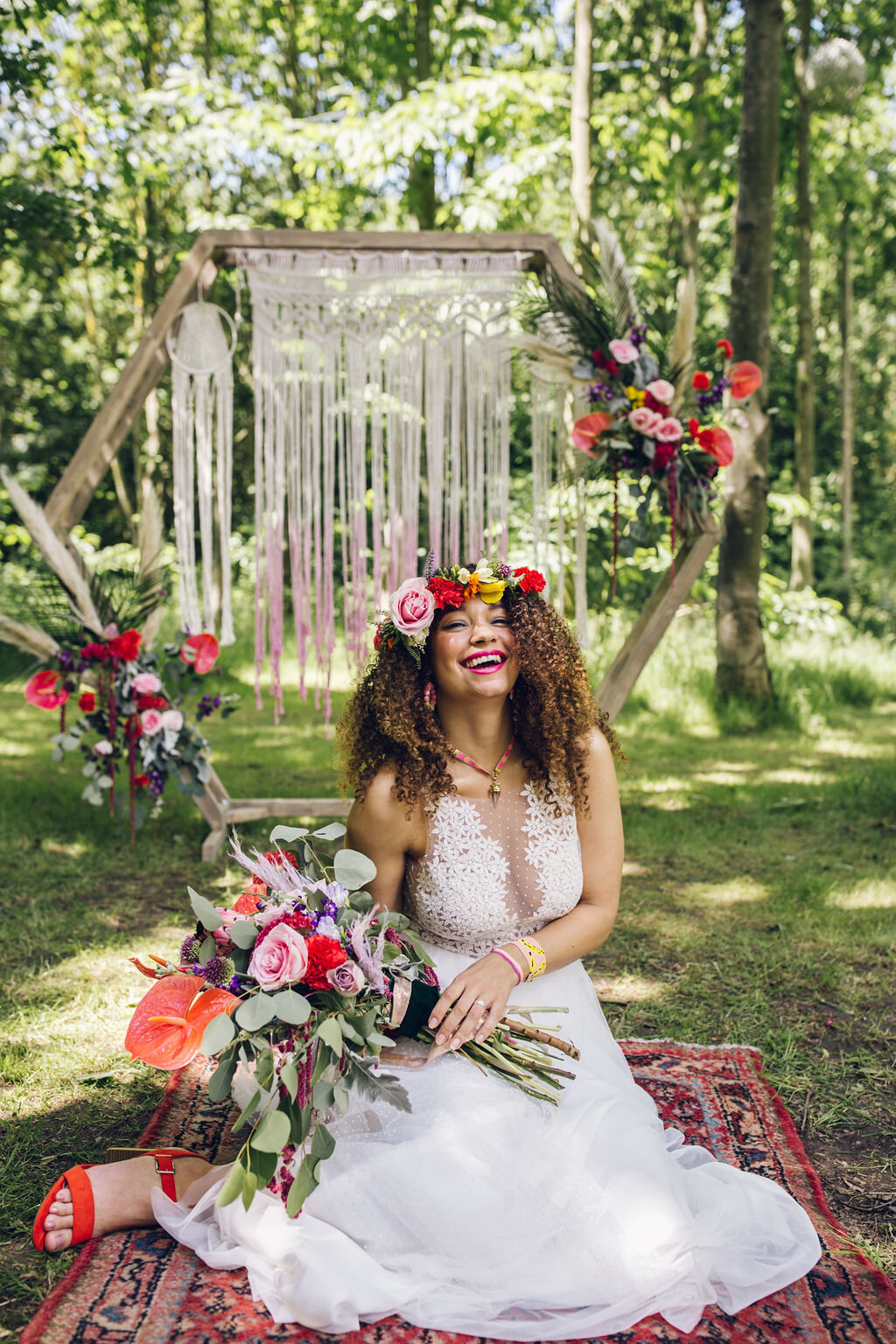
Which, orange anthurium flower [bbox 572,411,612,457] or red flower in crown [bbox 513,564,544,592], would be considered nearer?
red flower in crown [bbox 513,564,544,592]

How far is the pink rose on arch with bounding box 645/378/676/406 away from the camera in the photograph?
3.40 metres

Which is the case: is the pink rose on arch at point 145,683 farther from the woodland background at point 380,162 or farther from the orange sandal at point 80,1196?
the orange sandal at point 80,1196

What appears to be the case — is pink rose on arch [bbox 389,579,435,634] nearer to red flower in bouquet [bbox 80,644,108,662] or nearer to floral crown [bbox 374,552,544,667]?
floral crown [bbox 374,552,544,667]

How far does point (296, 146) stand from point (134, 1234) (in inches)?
319

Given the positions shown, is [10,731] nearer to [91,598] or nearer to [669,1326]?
[91,598]

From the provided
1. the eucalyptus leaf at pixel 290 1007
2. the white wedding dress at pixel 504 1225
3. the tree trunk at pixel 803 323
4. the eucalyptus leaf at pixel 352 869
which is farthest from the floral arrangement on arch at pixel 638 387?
the tree trunk at pixel 803 323

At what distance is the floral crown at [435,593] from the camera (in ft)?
6.79

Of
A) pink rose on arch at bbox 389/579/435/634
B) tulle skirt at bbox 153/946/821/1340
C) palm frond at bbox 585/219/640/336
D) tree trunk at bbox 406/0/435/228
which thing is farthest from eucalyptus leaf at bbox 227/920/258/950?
tree trunk at bbox 406/0/435/228

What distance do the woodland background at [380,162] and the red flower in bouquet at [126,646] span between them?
1.93m

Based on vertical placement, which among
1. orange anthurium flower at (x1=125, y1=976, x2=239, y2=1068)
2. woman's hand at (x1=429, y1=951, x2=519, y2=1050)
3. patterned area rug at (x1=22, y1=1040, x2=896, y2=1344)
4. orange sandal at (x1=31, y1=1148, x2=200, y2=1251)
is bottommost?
patterned area rug at (x1=22, y1=1040, x2=896, y2=1344)

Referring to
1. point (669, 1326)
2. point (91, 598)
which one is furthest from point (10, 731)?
point (669, 1326)

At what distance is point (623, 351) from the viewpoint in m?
3.39

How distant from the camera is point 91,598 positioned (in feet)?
12.7

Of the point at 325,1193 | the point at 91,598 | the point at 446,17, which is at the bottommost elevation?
the point at 325,1193
